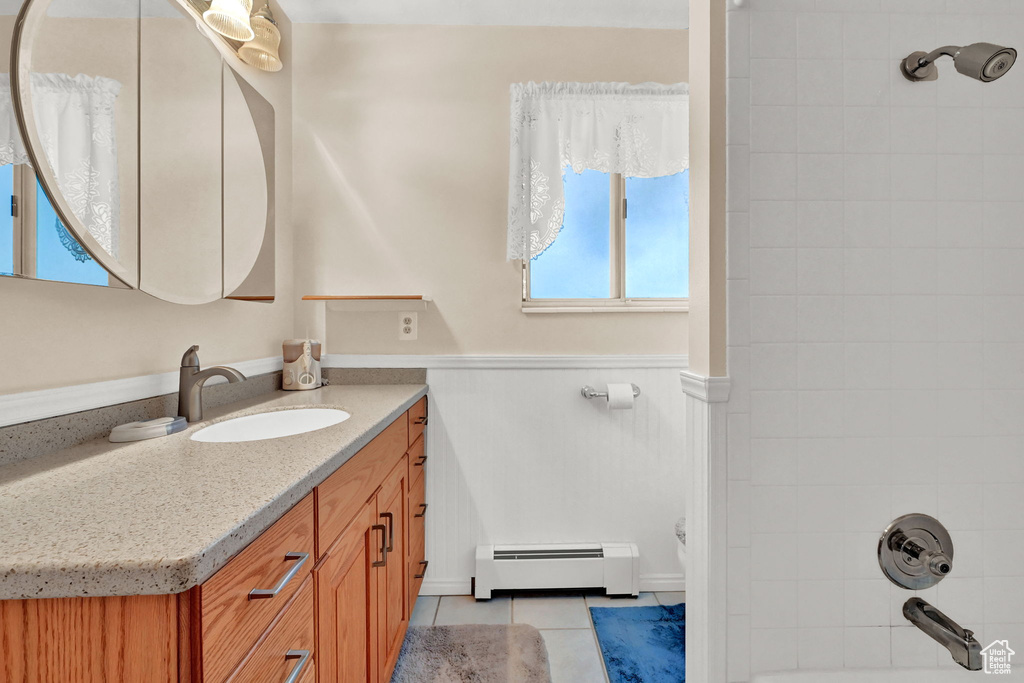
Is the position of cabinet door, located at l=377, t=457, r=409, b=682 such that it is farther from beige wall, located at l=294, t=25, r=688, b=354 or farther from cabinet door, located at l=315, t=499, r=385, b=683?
beige wall, located at l=294, t=25, r=688, b=354

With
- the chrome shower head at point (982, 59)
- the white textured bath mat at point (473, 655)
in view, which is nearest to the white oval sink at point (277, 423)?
the white textured bath mat at point (473, 655)

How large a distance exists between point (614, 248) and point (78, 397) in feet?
6.10

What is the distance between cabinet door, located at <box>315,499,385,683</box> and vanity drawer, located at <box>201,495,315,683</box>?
132 mm

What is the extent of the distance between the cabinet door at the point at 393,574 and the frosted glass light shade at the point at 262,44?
154 centimetres

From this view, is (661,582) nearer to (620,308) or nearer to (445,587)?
(445,587)

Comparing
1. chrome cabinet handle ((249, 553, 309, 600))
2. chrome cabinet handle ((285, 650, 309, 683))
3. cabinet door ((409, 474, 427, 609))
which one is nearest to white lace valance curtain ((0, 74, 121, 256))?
chrome cabinet handle ((249, 553, 309, 600))

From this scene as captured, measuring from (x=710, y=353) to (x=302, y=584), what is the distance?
99 cm

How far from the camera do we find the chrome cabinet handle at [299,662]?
0.78 meters

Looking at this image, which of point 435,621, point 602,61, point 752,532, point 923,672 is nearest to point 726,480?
point 752,532

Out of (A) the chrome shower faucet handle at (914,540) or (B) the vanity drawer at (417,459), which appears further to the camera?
(B) the vanity drawer at (417,459)

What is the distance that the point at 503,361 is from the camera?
207cm

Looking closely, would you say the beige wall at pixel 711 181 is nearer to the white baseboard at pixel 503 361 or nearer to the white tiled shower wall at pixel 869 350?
the white tiled shower wall at pixel 869 350

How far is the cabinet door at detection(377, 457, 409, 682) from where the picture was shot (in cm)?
134

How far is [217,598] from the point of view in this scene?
59 cm
